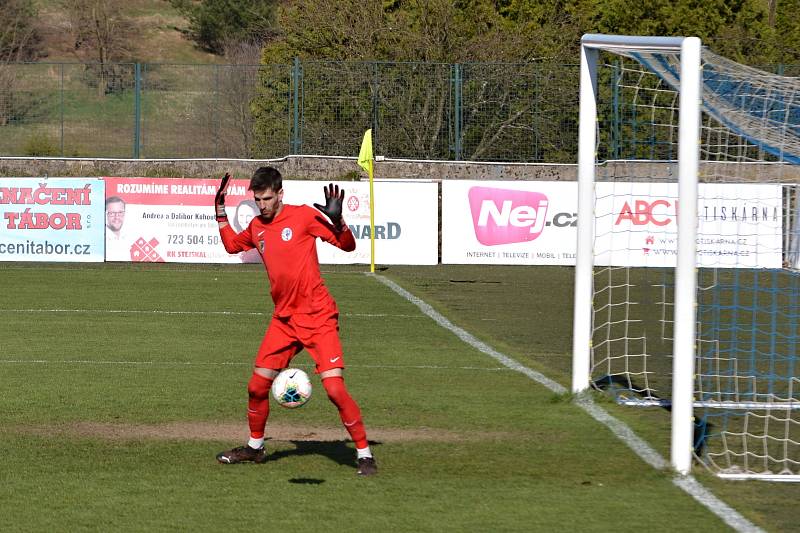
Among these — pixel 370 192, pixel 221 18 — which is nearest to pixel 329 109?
pixel 370 192

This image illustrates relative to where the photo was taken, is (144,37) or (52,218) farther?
(144,37)

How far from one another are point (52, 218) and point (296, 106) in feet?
28.5

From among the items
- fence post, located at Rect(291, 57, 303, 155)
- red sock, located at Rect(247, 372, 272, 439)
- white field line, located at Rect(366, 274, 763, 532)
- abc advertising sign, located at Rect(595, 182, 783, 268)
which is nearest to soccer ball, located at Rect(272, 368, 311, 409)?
red sock, located at Rect(247, 372, 272, 439)

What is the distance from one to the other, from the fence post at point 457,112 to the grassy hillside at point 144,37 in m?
35.0

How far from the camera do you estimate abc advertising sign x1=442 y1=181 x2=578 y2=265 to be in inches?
962

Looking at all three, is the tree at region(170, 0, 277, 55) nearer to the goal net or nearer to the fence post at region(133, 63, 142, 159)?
the fence post at region(133, 63, 142, 159)

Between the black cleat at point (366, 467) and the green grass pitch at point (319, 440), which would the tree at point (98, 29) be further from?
the black cleat at point (366, 467)

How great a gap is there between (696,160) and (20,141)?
1109 inches

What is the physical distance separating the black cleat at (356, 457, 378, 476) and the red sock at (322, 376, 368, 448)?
9cm

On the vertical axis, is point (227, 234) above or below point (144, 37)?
below

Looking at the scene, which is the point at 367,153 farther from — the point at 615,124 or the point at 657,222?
the point at 657,222

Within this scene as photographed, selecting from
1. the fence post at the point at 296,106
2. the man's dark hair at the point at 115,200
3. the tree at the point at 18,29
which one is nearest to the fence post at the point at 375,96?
the fence post at the point at 296,106

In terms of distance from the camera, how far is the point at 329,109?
102ft

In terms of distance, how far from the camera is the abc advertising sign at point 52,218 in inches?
939
